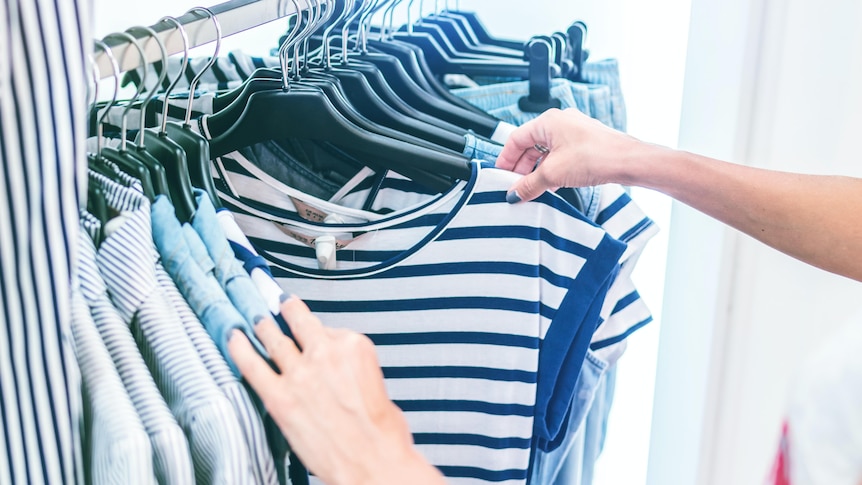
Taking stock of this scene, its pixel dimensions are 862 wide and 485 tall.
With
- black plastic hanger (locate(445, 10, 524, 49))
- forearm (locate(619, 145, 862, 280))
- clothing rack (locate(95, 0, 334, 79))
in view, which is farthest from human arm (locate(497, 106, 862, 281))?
black plastic hanger (locate(445, 10, 524, 49))

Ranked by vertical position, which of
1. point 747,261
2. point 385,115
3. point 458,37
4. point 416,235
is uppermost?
point 458,37

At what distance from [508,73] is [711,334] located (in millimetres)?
595

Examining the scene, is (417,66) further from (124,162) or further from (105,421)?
(105,421)

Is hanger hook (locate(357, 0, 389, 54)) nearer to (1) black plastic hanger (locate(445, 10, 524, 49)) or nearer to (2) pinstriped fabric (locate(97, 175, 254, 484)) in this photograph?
(1) black plastic hanger (locate(445, 10, 524, 49))

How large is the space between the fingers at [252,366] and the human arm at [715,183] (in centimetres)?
30

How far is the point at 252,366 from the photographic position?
1.41 ft

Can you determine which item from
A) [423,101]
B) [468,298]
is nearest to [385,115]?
[423,101]

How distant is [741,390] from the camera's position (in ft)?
4.21

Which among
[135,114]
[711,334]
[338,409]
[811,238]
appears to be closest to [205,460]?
[338,409]

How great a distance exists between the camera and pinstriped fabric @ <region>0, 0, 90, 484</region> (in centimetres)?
30

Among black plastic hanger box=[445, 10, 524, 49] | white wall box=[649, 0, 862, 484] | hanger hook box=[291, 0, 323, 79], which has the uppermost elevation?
black plastic hanger box=[445, 10, 524, 49]

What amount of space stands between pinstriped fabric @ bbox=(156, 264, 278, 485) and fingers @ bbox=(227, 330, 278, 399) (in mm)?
12

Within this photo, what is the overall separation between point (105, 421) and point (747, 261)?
1.04m

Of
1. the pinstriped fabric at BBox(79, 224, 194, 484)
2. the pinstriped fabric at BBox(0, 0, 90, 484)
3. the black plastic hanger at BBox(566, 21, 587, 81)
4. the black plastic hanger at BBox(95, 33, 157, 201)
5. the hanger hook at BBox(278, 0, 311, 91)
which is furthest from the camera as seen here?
the black plastic hanger at BBox(566, 21, 587, 81)
